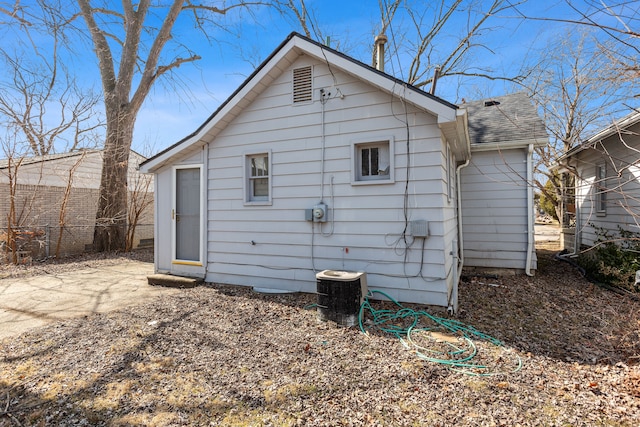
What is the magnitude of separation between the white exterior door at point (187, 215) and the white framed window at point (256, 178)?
1113 millimetres

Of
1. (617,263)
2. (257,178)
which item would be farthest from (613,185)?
(257,178)

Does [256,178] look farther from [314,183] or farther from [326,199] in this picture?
[326,199]

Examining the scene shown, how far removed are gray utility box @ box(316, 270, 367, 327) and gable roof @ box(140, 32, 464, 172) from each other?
255cm

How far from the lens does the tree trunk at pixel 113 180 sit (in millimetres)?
10766

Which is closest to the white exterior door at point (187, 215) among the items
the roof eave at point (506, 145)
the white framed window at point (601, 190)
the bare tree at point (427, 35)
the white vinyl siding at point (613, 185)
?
the roof eave at point (506, 145)

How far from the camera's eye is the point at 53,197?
1089cm

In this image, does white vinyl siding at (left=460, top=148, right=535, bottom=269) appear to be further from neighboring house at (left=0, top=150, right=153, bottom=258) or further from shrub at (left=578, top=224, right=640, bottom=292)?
neighboring house at (left=0, top=150, right=153, bottom=258)

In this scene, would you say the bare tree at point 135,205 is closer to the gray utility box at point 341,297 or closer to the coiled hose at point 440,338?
the gray utility box at point 341,297

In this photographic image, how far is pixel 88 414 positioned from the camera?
2.40m

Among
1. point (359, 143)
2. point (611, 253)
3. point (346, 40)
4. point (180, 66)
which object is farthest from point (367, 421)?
point (346, 40)

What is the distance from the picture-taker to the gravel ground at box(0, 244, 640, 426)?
2385 millimetres

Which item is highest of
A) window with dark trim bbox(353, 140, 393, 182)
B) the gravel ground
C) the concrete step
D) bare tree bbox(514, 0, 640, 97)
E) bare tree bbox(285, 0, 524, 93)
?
bare tree bbox(285, 0, 524, 93)

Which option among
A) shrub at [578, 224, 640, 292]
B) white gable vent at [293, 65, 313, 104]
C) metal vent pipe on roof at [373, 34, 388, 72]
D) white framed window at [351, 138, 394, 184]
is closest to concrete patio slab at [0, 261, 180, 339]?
white framed window at [351, 138, 394, 184]

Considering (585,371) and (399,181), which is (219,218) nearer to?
(399,181)
